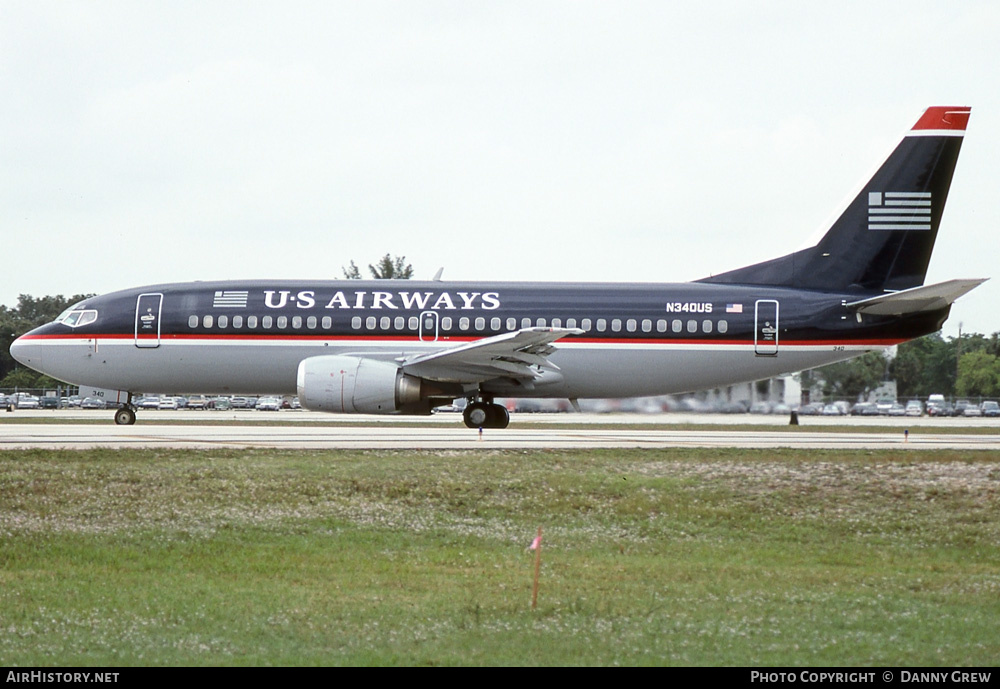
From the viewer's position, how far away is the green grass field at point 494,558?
9164 millimetres

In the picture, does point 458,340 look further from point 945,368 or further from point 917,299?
point 945,368

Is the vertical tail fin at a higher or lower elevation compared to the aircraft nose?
higher

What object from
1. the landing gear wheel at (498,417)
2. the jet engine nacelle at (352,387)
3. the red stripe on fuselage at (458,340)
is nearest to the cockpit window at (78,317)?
the red stripe on fuselage at (458,340)

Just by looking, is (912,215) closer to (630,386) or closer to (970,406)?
(630,386)

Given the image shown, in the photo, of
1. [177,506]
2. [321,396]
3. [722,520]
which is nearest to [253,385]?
[321,396]

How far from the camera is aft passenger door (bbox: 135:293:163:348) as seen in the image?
99.2 ft

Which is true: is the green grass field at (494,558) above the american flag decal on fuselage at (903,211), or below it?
below

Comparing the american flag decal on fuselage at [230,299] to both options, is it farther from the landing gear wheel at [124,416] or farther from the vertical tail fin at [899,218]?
the vertical tail fin at [899,218]

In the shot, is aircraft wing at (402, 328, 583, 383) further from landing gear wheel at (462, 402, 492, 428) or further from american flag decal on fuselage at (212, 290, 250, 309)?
american flag decal on fuselage at (212, 290, 250, 309)

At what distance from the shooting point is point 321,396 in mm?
27578

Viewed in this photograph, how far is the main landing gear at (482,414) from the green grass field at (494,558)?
817cm

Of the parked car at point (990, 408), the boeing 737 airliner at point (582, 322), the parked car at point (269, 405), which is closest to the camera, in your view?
the boeing 737 airliner at point (582, 322)

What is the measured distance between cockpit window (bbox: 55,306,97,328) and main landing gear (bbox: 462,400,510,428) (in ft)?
36.7

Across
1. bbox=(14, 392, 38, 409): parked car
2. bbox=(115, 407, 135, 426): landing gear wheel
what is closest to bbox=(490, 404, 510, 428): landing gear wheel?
bbox=(115, 407, 135, 426): landing gear wheel
